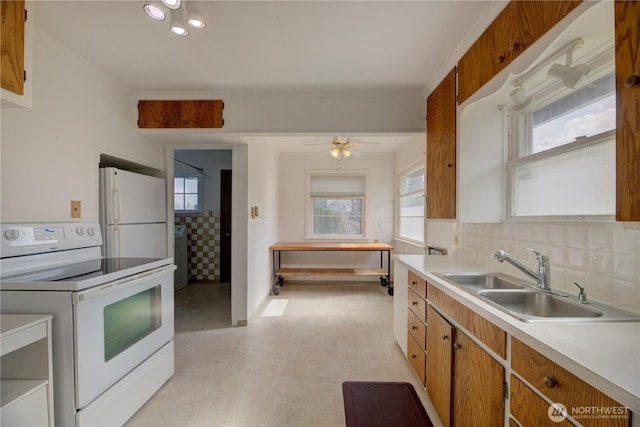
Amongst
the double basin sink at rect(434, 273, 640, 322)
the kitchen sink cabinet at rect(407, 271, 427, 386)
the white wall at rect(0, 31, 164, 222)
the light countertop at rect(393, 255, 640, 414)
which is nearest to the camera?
the light countertop at rect(393, 255, 640, 414)

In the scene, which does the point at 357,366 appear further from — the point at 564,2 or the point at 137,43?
the point at 137,43

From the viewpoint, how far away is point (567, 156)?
151cm

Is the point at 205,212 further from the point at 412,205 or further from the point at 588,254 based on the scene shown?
the point at 588,254

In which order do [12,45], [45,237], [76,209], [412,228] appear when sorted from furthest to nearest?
[412,228], [76,209], [45,237], [12,45]

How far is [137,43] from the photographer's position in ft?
6.17

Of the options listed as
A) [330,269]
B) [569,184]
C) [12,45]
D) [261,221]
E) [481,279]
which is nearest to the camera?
[12,45]

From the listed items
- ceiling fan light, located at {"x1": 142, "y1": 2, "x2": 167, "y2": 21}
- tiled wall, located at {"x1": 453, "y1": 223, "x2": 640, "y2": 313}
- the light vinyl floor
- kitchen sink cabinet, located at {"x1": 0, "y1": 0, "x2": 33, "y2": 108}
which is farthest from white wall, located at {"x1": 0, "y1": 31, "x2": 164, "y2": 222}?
tiled wall, located at {"x1": 453, "y1": 223, "x2": 640, "y2": 313}

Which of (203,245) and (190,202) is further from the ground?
(190,202)

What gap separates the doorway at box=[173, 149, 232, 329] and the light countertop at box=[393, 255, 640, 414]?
4.68 meters

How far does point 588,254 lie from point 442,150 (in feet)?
3.96

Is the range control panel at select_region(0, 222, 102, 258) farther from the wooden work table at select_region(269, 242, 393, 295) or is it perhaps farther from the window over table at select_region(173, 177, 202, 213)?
the window over table at select_region(173, 177, 202, 213)

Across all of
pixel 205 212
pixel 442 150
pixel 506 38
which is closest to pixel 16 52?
pixel 506 38

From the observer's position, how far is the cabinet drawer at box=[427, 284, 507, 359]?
1089mm

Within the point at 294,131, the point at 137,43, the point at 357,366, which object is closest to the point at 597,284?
the point at 357,366
